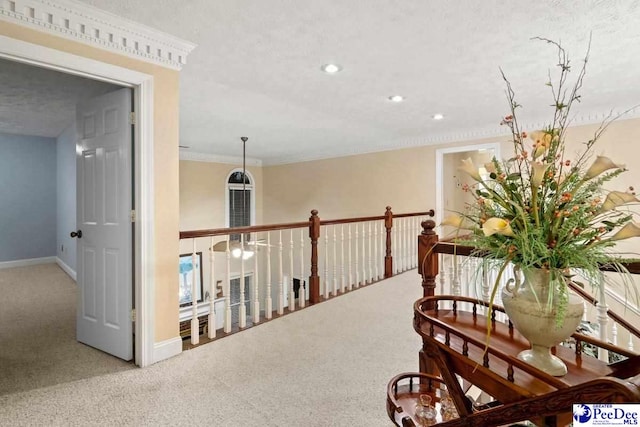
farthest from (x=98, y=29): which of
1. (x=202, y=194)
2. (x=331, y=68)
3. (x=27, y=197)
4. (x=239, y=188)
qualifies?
(x=239, y=188)

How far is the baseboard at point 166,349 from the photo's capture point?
2.36 meters

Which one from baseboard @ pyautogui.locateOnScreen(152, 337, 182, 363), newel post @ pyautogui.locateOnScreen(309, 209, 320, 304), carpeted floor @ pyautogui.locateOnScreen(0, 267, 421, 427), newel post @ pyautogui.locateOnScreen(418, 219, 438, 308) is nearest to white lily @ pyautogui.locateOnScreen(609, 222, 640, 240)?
newel post @ pyautogui.locateOnScreen(418, 219, 438, 308)

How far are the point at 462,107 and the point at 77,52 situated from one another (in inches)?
150

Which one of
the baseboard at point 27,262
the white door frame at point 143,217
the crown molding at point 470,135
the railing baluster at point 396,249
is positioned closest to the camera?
the white door frame at point 143,217

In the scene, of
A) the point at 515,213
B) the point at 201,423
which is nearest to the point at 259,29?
the point at 515,213

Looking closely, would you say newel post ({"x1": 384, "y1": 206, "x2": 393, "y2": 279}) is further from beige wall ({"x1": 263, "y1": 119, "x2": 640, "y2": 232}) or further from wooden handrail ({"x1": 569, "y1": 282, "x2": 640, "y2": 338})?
wooden handrail ({"x1": 569, "y1": 282, "x2": 640, "y2": 338})

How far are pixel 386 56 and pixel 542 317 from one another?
224cm

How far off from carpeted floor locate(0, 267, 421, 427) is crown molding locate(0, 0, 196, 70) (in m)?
2.19

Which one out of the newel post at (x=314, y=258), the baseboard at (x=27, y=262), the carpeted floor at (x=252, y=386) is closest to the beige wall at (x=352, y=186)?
the newel post at (x=314, y=258)

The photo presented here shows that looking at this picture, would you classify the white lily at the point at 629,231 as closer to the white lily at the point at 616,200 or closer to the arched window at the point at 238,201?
the white lily at the point at 616,200

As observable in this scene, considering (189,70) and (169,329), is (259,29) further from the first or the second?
(169,329)

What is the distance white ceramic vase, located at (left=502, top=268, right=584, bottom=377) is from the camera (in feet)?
3.21

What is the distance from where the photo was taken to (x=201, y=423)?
68.3 inches

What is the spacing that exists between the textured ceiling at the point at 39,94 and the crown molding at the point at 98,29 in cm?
95
